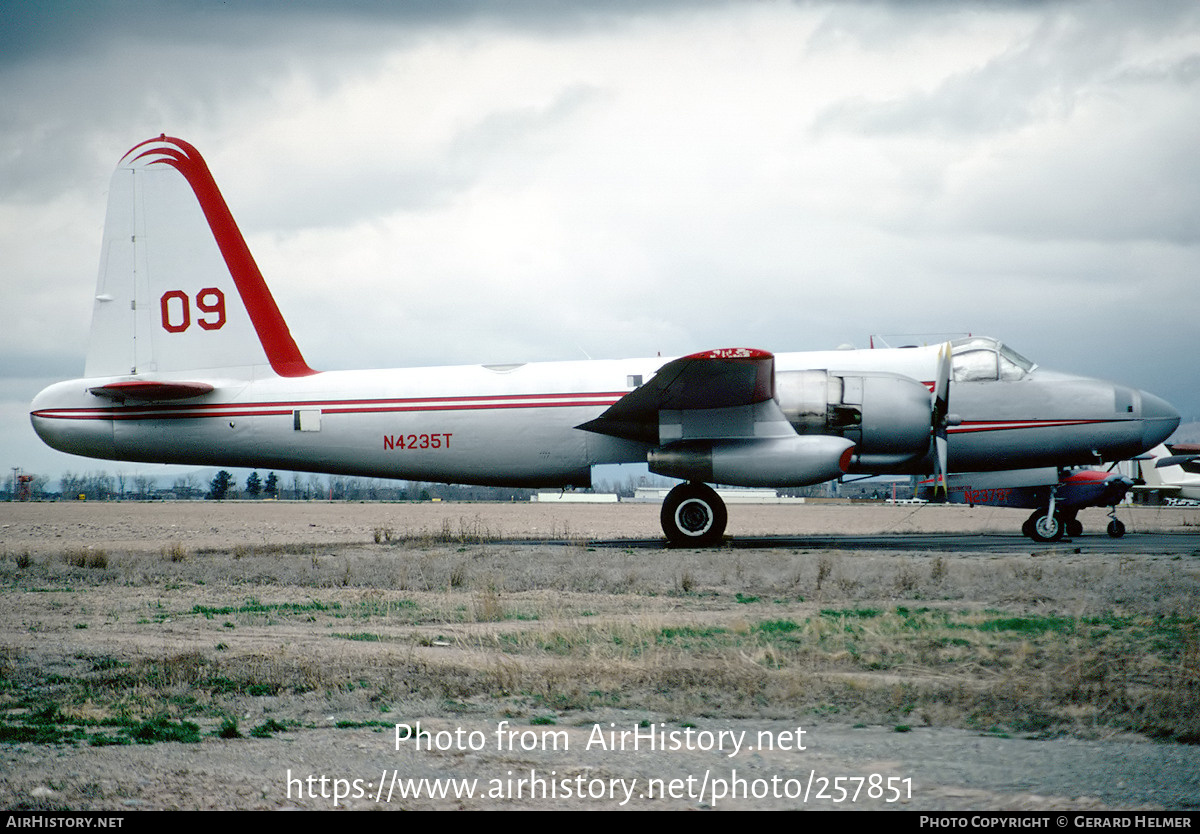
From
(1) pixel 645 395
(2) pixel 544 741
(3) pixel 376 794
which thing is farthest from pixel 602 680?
(1) pixel 645 395

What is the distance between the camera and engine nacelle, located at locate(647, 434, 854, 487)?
17.7m

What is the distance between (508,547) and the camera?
1923 centimetres

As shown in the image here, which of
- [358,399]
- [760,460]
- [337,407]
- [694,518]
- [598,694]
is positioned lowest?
[598,694]

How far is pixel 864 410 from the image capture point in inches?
726

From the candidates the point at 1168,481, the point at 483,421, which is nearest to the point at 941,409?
the point at 483,421

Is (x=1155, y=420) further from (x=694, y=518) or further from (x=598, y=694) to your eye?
(x=598, y=694)

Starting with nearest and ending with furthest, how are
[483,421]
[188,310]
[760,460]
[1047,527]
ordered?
[760,460] → [483,421] → [188,310] → [1047,527]

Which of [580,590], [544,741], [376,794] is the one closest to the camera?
[376,794]

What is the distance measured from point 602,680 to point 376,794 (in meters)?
2.69

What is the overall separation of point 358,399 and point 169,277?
469 cm

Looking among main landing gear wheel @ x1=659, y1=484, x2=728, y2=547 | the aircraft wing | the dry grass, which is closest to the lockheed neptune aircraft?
main landing gear wheel @ x1=659, y1=484, x2=728, y2=547

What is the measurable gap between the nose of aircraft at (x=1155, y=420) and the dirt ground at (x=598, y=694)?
6.88m

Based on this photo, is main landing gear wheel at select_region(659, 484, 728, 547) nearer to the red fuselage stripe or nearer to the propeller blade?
the red fuselage stripe
